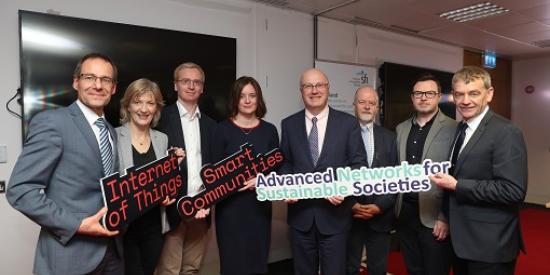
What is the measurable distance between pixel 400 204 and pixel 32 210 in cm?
207

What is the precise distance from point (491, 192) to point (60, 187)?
6.22ft

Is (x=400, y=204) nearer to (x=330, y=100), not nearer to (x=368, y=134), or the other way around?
(x=368, y=134)

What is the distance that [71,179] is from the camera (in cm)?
141

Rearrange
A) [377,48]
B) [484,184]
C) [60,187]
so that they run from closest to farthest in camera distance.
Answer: [60,187] < [484,184] < [377,48]

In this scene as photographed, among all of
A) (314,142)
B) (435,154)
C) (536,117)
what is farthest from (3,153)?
(536,117)

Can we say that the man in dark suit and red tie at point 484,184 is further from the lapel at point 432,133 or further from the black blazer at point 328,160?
the black blazer at point 328,160

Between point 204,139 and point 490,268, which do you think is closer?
point 490,268

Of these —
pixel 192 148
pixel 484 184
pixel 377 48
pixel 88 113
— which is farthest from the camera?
pixel 377 48

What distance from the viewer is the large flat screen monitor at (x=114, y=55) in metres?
2.39

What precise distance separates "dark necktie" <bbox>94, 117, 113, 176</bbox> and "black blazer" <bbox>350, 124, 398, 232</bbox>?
5.04 feet

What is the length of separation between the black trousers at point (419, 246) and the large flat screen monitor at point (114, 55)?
6.10 ft

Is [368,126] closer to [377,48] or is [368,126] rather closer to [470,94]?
[470,94]

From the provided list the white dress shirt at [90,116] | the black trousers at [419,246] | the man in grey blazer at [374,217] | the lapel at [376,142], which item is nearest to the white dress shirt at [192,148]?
the white dress shirt at [90,116]

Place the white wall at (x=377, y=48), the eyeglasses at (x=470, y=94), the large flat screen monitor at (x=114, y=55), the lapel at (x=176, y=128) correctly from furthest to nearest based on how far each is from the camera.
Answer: the white wall at (x=377, y=48), the large flat screen monitor at (x=114, y=55), the lapel at (x=176, y=128), the eyeglasses at (x=470, y=94)
